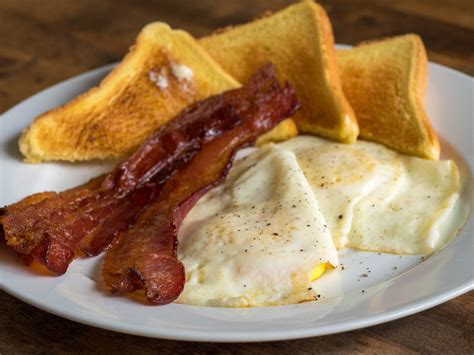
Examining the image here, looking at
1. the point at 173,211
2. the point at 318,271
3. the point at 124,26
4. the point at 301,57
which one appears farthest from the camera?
the point at 124,26

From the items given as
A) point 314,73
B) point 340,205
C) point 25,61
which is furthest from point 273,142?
point 25,61

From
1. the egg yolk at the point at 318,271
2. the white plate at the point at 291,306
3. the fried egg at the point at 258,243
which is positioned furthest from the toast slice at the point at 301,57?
the egg yolk at the point at 318,271

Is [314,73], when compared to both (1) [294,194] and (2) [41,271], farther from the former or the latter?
(2) [41,271]

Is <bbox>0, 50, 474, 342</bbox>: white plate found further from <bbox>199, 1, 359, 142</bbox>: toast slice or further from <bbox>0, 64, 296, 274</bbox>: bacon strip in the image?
<bbox>199, 1, 359, 142</bbox>: toast slice

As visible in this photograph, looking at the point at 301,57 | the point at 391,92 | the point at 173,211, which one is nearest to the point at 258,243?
the point at 173,211

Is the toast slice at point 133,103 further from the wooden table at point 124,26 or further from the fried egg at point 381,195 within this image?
the wooden table at point 124,26

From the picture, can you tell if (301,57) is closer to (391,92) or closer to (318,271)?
(391,92)
